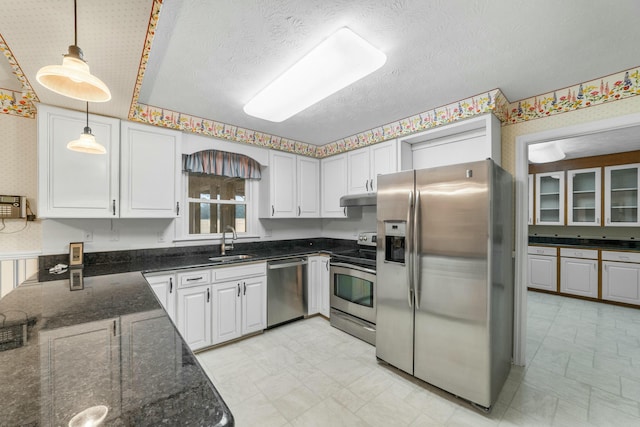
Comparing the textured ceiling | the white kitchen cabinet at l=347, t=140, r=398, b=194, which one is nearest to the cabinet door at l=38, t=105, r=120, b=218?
the textured ceiling

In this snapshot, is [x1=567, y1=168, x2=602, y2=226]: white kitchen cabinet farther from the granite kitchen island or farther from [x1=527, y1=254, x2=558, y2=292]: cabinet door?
the granite kitchen island

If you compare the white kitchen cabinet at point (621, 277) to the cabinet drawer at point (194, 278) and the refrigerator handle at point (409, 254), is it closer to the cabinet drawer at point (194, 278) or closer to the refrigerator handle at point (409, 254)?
the refrigerator handle at point (409, 254)

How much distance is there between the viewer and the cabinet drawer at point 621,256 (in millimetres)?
3893

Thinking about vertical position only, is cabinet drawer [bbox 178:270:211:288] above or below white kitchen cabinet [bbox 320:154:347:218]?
below

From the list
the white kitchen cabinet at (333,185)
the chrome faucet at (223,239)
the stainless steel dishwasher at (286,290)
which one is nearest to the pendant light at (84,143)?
the chrome faucet at (223,239)

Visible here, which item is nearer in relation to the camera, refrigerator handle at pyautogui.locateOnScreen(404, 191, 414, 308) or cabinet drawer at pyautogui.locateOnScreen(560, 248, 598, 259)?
refrigerator handle at pyautogui.locateOnScreen(404, 191, 414, 308)

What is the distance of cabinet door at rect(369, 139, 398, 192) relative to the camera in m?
3.08

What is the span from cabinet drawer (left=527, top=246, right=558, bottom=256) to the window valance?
5.02 meters

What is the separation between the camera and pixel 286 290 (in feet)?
10.7

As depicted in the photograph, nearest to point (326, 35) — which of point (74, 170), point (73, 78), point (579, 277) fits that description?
point (73, 78)

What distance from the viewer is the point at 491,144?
233 centimetres

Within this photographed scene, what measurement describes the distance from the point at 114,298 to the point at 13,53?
1.46 m

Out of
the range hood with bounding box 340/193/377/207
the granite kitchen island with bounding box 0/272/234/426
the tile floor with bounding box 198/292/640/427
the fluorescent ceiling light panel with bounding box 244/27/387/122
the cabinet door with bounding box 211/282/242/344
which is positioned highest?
the fluorescent ceiling light panel with bounding box 244/27/387/122

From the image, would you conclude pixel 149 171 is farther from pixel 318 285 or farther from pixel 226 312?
pixel 318 285
